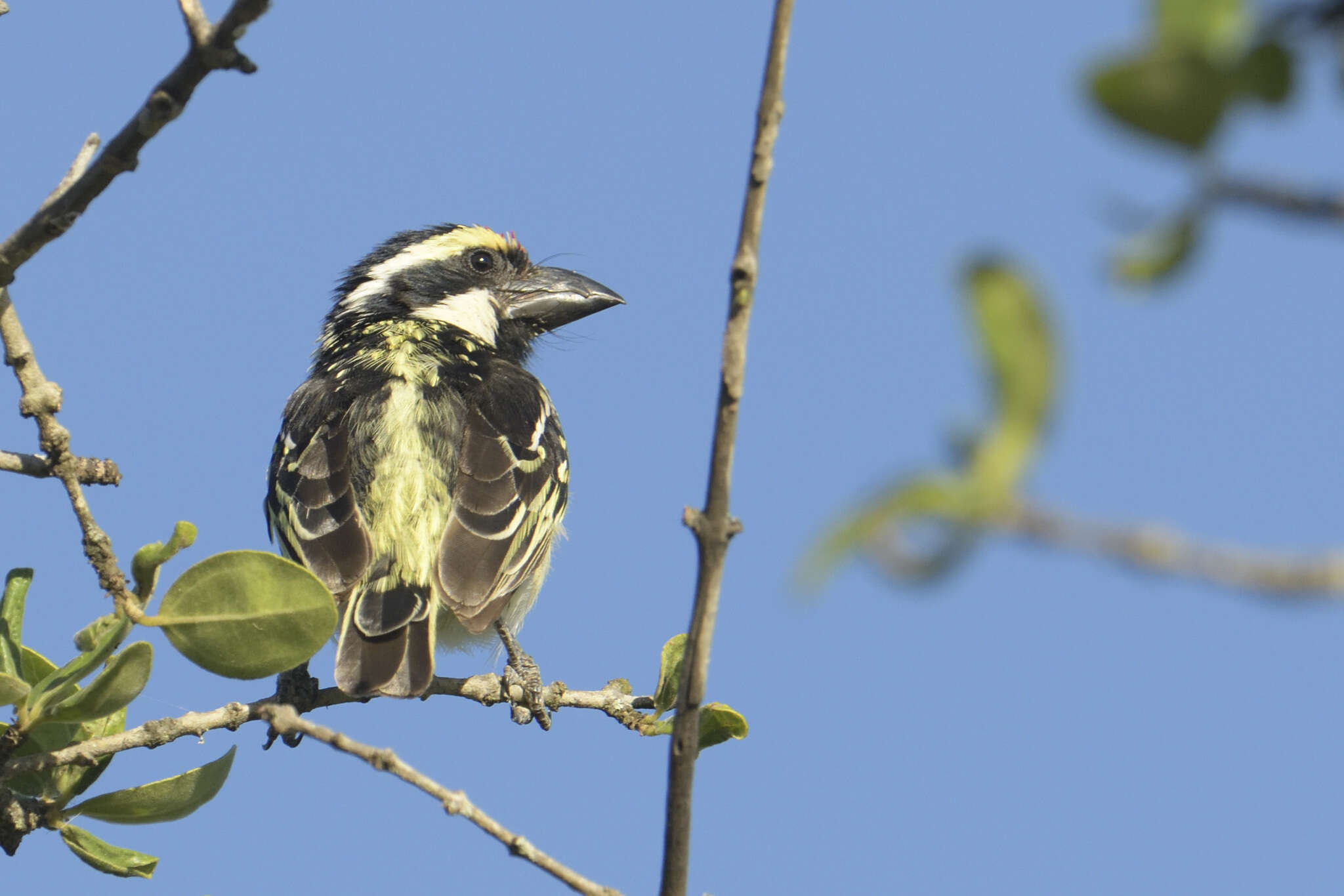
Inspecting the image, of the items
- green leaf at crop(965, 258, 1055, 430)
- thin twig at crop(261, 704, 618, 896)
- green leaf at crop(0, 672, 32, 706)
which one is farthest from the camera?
green leaf at crop(0, 672, 32, 706)

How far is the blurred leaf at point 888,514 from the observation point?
689 mm

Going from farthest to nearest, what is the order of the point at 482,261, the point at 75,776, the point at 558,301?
the point at 482,261 → the point at 558,301 → the point at 75,776

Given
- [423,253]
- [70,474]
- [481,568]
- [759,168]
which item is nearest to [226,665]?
[70,474]

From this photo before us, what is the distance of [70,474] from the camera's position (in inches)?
122

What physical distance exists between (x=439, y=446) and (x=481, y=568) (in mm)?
643

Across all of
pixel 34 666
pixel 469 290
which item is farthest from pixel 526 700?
pixel 469 290

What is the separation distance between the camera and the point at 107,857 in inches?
127

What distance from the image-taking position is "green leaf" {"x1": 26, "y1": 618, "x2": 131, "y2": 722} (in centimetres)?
276

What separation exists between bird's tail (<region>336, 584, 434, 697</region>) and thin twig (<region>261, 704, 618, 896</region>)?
2.06 metres

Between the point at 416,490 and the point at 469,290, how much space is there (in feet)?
7.80

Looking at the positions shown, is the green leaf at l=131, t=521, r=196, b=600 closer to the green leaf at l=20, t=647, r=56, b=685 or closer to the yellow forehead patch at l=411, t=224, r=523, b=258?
the green leaf at l=20, t=647, r=56, b=685

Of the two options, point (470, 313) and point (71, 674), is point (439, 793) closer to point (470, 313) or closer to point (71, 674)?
point (71, 674)

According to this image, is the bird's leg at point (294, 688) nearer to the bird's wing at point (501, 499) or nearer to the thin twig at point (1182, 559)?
the bird's wing at point (501, 499)

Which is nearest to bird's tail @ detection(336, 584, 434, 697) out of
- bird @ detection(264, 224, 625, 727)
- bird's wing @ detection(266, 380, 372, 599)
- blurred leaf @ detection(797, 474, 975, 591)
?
bird @ detection(264, 224, 625, 727)
